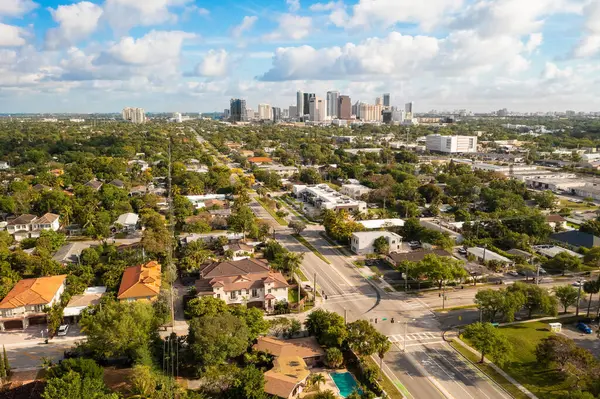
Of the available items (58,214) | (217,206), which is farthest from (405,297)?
(58,214)

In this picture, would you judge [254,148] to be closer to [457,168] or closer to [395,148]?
[395,148]

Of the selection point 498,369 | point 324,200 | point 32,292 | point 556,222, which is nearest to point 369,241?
point 324,200

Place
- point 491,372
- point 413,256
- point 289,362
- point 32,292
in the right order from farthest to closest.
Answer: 1. point 413,256
2. point 32,292
3. point 491,372
4. point 289,362

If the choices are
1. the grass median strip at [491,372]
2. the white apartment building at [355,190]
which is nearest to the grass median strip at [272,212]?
the white apartment building at [355,190]

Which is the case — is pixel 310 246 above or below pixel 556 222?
below

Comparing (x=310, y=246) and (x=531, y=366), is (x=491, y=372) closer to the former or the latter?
(x=531, y=366)

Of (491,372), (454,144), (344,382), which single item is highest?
(454,144)

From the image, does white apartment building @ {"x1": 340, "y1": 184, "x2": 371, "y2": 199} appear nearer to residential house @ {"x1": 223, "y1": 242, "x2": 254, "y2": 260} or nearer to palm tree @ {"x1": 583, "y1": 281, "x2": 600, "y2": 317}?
residential house @ {"x1": 223, "y1": 242, "x2": 254, "y2": 260}
